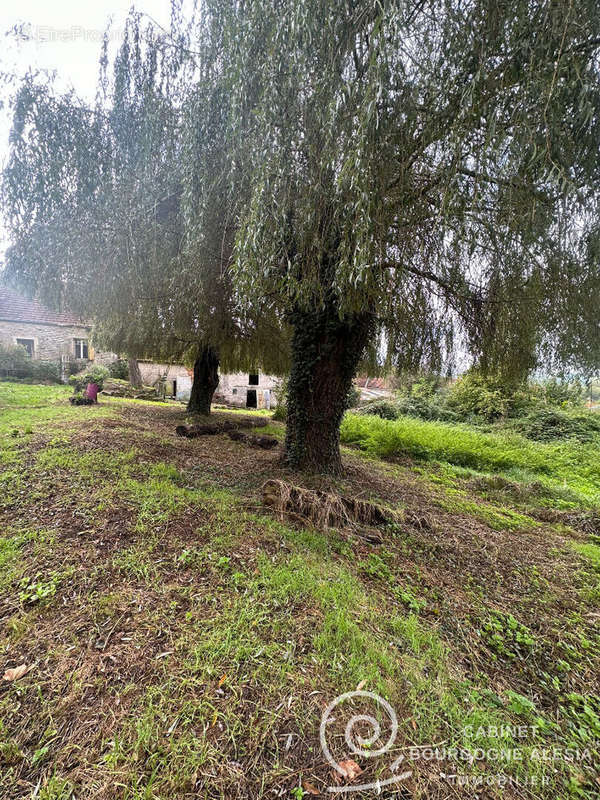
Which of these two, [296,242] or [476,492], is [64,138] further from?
[476,492]

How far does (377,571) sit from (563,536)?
10.1ft

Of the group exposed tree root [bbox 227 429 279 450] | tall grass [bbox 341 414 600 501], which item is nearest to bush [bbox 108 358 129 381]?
exposed tree root [bbox 227 429 279 450]

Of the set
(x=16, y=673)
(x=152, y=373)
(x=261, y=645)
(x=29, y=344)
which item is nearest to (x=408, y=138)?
(x=261, y=645)

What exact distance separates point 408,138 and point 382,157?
293mm

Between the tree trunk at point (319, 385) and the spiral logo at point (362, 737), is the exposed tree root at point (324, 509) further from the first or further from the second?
the spiral logo at point (362, 737)

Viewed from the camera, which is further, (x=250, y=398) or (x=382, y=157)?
(x=250, y=398)

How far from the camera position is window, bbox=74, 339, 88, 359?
16922 mm

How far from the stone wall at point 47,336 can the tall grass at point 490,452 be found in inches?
611

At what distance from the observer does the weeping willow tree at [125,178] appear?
3.20 m

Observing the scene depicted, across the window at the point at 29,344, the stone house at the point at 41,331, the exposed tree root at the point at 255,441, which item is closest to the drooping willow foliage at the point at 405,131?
the exposed tree root at the point at 255,441

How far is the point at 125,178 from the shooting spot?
3846 millimetres

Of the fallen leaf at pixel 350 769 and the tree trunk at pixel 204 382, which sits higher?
the tree trunk at pixel 204 382

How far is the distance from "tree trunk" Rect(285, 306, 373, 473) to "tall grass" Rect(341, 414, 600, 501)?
3.78m

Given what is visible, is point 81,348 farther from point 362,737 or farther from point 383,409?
point 362,737
